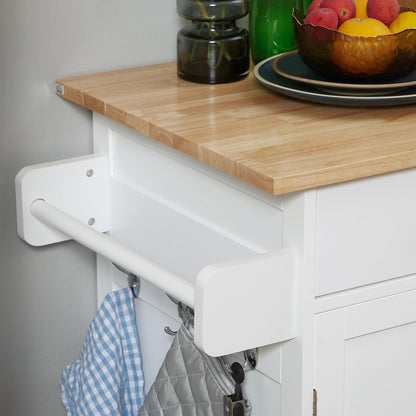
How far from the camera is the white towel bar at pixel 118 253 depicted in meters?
0.94

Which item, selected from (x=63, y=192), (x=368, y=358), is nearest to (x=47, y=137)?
(x=63, y=192)

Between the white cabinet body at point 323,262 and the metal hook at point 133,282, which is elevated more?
the white cabinet body at point 323,262

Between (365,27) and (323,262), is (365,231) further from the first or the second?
(365,27)

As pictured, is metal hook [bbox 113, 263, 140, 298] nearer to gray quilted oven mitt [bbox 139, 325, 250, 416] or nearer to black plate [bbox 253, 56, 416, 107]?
gray quilted oven mitt [bbox 139, 325, 250, 416]

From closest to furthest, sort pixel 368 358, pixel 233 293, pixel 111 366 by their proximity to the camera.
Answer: pixel 233 293, pixel 368 358, pixel 111 366

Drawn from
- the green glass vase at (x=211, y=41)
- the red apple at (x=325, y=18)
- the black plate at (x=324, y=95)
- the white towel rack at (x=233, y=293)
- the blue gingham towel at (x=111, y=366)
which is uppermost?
the red apple at (x=325, y=18)

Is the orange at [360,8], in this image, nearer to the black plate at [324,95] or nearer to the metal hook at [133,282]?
the black plate at [324,95]

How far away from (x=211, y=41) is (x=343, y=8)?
0.21 m

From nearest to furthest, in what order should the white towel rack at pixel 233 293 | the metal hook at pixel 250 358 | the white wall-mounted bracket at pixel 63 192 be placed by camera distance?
the white towel rack at pixel 233 293, the metal hook at pixel 250 358, the white wall-mounted bracket at pixel 63 192

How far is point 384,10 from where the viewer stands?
1113 mm

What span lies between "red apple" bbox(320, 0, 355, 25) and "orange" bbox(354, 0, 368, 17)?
0.02 metres

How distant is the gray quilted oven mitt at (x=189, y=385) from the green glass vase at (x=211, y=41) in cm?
Answer: 38

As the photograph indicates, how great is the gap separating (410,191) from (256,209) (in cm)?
18

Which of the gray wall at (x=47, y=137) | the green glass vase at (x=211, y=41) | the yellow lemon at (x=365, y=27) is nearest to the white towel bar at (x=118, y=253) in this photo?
the gray wall at (x=47, y=137)
